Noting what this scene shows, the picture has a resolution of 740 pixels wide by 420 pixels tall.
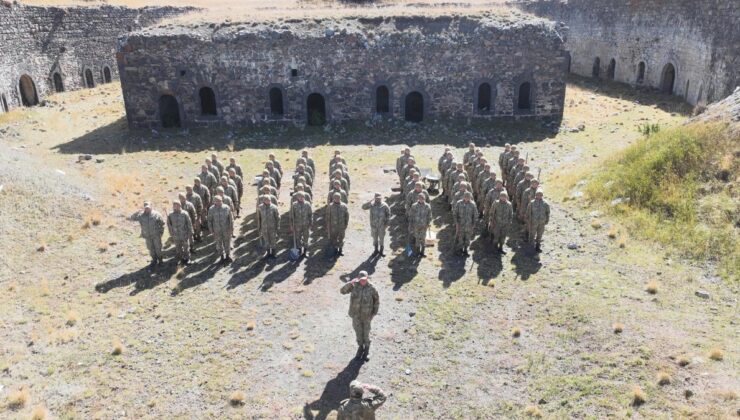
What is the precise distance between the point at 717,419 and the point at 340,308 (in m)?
6.98

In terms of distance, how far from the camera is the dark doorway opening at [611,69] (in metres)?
36.3

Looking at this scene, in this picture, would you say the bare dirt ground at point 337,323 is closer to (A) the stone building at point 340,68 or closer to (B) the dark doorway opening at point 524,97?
(A) the stone building at point 340,68

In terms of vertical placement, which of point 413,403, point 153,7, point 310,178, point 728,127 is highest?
point 153,7

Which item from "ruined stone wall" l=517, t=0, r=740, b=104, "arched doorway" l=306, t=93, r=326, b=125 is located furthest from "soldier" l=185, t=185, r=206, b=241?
"ruined stone wall" l=517, t=0, r=740, b=104

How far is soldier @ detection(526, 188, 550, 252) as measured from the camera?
14.1 m

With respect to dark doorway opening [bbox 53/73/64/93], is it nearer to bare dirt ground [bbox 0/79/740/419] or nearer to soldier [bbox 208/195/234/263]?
bare dirt ground [bbox 0/79/740/419]

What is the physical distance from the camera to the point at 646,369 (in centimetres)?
970

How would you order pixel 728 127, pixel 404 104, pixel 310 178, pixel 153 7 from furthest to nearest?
pixel 153 7, pixel 404 104, pixel 310 178, pixel 728 127

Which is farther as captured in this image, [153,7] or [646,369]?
[153,7]

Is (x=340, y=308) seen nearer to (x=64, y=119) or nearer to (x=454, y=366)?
(x=454, y=366)

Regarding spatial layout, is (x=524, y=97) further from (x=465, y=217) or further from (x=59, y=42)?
(x=59, y=42)

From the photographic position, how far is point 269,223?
556 inches

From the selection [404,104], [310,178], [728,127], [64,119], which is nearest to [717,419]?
[728,127]

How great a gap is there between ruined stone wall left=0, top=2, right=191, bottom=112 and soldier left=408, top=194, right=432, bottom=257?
962 inches
